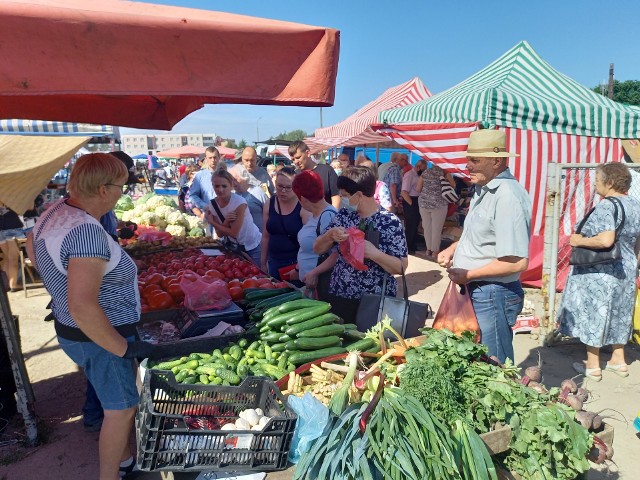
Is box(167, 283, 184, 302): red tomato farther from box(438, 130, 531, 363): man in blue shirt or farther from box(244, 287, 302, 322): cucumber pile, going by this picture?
box(438, 130, 531, 363): man in blue shirt

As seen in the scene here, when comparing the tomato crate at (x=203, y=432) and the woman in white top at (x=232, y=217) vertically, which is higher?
the woman in white top at (x=232, y=217)

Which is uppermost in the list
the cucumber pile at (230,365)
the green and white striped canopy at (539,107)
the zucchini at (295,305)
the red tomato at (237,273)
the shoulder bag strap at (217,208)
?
the green and white striped canopy at (539,107)

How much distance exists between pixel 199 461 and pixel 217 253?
3.52 m

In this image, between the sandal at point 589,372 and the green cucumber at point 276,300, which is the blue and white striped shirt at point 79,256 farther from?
the sandal at point 589,372

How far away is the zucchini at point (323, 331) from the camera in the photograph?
105 inches

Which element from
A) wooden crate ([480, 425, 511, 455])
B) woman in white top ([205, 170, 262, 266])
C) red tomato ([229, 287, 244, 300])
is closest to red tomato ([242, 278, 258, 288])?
red tomato ([229, 287, 244, 300])

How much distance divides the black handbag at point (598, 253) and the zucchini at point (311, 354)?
10.4 feet

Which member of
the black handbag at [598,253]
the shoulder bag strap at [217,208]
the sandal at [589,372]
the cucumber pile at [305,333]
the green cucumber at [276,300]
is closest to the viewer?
the cucumber pile at [305,333]

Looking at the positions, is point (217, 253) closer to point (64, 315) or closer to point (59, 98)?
point (59, 98)

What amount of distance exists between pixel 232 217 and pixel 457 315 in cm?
326

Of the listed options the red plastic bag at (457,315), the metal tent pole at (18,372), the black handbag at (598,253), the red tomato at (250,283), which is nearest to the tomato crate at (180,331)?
the red tomato at (250,283)

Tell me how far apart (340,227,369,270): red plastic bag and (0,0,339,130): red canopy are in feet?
4.66

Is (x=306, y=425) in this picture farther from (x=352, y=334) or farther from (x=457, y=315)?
(x=457, y=315)

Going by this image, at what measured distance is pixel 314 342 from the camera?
2.64 metres
